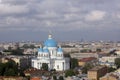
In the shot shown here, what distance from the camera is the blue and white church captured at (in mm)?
61500

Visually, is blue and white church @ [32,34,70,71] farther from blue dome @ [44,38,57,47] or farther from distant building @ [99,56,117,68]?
distant building @ [99,56,117,68]

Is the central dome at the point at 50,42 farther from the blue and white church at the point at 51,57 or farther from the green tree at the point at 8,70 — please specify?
the green tree at the point at 8,70

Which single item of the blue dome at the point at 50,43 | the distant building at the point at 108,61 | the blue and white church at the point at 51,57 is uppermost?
the blue dome at the point at 50,43

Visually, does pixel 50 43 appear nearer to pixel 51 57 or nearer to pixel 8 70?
pixel 51 57

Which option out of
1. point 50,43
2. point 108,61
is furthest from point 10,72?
point 108,61

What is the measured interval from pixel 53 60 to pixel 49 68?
4.29ft

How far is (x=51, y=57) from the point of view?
62344mm

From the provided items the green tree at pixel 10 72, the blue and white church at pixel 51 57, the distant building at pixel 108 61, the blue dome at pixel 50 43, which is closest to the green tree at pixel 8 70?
the green tree at pixel 10 72

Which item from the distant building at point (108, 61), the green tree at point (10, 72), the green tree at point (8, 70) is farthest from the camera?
the distant building at point (108, 61)

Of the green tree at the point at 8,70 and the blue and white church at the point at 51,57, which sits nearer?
the green tree at the point at 8,70

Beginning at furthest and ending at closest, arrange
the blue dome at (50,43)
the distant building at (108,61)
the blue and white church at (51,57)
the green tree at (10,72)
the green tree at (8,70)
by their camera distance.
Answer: the distant building at (108,61)
the blue dome at (50,43)
the blue and white church at (51,57)
the green tree at (8,70)
the green tree at (10,72)

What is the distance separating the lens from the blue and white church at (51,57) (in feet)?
202

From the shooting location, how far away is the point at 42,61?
61.4 m

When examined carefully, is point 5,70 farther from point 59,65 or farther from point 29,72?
point 59,65
